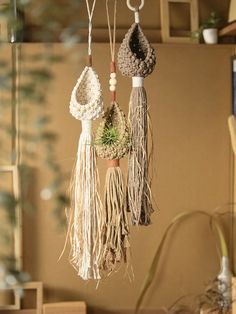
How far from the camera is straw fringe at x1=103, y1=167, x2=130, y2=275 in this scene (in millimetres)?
1704

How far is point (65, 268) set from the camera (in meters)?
2.28

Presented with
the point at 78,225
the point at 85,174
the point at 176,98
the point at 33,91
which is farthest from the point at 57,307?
the point at 33,91

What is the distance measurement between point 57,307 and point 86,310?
0.14 m

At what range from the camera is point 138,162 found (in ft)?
5.55

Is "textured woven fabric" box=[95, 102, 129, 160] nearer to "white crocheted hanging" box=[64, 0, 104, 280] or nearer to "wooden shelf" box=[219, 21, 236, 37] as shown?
"white crocheted hanging" box=[64, 0, 104, 280]

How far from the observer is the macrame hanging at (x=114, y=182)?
5.56 ft

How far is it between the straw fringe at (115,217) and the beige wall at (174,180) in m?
0.54

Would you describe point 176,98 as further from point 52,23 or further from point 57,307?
A: point 52,23

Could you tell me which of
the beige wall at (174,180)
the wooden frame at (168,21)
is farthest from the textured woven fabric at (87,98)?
the wooden frame at (168,21)

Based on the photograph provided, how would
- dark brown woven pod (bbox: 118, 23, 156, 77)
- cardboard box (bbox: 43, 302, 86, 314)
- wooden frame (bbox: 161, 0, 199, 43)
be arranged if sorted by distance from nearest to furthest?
dark brown woven pod (bbox: 118, 23, 156, 77) → cardboard box (bbox: 43, 302, 86, 314) → wooden frame (bbox: 161, 0, 199, 43)

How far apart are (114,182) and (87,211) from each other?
4.7 inches

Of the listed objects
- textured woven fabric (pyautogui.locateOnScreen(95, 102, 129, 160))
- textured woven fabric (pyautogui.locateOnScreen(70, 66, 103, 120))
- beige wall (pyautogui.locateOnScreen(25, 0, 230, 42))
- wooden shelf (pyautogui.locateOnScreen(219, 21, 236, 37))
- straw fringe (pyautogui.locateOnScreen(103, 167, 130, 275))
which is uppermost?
beige wall (pyautogui.locateOnScreen(25, 0, 230, 42))

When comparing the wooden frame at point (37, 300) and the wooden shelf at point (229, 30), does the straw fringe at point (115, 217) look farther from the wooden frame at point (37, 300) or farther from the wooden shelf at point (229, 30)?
the wooden shelf at point (229, 30)

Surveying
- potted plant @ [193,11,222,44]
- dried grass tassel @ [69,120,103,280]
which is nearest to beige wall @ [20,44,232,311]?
potted plant @ [193,11,222,44]
